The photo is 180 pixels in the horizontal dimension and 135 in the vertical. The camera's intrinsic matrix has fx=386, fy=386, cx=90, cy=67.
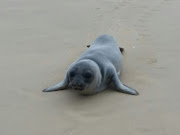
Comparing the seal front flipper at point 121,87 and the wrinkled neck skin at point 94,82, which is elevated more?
the wrinkled neck skin at point 94,82

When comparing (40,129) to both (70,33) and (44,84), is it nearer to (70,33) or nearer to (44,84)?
(44,84)

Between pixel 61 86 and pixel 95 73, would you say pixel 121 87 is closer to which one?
pixel 95 73

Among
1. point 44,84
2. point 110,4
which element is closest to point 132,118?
point 44,84

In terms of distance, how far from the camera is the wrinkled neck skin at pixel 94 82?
4.05 meters

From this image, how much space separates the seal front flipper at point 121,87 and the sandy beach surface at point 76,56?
0.21 ft

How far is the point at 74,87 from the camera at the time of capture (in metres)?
3.94

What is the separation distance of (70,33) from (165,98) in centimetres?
252

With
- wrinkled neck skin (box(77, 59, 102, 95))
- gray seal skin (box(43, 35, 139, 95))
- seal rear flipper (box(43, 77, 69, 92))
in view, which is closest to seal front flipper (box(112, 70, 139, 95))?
gray seal skin (box(43, 35, 139, 95))

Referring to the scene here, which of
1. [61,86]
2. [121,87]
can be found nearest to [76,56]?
[61,86]

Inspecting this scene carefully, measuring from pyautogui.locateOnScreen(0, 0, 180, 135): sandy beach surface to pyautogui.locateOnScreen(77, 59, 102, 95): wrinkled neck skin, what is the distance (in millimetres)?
80

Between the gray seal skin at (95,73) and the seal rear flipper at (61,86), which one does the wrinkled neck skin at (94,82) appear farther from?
the seal rear flipper at (61,86)

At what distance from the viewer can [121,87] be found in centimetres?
421

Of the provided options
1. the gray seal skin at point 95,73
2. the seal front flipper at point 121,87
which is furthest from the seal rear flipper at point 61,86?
the seal front flipper at point 121,87

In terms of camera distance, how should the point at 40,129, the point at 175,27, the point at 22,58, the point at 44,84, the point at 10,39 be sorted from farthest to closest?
1. the point at 175,27
2. the point at 10,39
3. the point at 22,58
4. the point at 44,84
5. the point at 40,129
